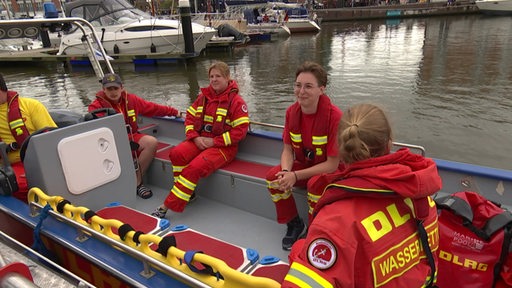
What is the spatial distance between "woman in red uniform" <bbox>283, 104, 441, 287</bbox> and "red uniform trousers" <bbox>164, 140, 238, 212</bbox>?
6.20 ft

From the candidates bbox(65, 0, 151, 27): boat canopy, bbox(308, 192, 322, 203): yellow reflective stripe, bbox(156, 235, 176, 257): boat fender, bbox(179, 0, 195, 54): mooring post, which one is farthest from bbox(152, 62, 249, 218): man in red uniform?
bbox(65, 0, 151, 27): boat canopy

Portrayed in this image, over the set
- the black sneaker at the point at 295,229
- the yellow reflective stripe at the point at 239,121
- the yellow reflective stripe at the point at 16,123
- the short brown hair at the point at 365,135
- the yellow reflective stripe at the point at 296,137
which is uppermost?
the short brown hair at the point at 365,135

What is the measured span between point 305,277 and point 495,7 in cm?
3633

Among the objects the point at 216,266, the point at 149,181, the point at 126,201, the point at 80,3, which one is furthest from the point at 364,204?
the point at 80,3

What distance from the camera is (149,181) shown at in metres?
3.67

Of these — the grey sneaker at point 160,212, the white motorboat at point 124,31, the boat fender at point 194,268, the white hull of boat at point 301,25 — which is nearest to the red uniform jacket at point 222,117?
the grey sneaker at point 160,212

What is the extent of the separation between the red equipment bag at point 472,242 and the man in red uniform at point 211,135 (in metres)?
1.75

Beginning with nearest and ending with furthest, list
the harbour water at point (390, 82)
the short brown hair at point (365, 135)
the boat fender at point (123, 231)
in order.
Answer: the short brown hair at point (365, 135) < the boat fender at point (123, 231) < the harbour water at point (390, 82)

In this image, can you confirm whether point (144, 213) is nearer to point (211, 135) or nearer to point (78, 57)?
point (211, 135)

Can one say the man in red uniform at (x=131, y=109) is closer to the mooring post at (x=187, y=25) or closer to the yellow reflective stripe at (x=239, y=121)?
the yellow reflective stripe at (x=239, y=121)

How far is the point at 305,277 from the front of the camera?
1.10 meters

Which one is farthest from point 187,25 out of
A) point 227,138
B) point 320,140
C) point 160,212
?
point 320,140

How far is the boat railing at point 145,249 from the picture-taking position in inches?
57.6

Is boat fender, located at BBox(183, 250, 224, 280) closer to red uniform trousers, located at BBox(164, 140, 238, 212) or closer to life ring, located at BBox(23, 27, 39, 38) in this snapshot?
red uniform trousers, located at BBox(164, 140, 238, 212)
